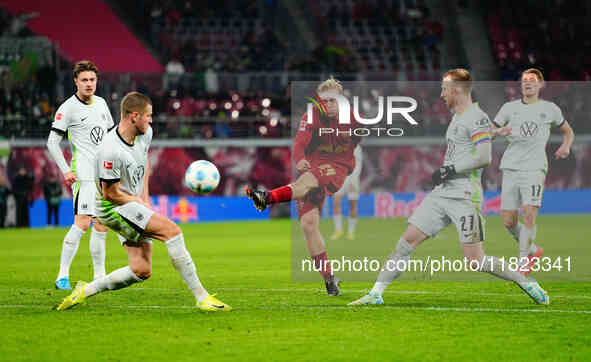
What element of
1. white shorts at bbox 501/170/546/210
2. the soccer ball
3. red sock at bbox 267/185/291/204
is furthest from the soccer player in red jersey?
white shorts at bbox 501/170/546/210

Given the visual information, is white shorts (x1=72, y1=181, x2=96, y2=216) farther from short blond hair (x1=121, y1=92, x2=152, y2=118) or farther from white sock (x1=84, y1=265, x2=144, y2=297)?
short blond hair (x1=121, y1=92, x2=152, y2=118)

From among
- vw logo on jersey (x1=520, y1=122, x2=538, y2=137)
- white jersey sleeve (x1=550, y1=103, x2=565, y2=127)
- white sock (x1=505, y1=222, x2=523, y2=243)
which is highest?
white jersey sleeve (x1=550, y1=103, x2=565, y2=127)

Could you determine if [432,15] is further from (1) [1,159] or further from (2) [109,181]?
(2) [109,181]

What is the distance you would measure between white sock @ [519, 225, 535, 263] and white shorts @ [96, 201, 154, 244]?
15.4 ft

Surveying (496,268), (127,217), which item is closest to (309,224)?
(496,268)

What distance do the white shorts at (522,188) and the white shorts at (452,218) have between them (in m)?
2.46

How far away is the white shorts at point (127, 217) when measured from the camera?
7398 mm

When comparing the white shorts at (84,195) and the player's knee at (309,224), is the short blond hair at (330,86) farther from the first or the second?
the white shorts at (84,195)

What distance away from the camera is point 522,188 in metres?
10.4

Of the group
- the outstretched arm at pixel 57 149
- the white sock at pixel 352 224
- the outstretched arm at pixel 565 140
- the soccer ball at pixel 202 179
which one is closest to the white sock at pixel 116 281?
the soccer ball at pixel 202 179

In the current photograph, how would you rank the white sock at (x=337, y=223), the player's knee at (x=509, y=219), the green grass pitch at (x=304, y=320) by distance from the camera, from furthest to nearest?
the white sock at (x=337, y=223)
the player's knee at (x=509, y=219)
the green grass pitch at (x=304, y=320)

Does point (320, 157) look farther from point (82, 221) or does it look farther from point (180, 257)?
point (82, 221)

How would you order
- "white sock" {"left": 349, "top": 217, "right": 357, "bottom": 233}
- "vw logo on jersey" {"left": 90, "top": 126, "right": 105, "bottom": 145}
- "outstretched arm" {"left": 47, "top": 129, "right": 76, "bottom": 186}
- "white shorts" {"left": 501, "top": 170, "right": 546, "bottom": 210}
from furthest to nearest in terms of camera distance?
"white sock" {"left": 349, "top": 217, "right": 357, "bottom": 233} → "white shorts" {"left": 501, "top": 170, "right": 546, "bottom": 210} → "vw logo on jersey" {"left": 90, "top": 126, "right": 105, "bottom": 145} → "outstretched arm" {"left": 47, "top": 129, "right": 76, "bottom": 186}

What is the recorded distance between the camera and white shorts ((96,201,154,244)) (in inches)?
291
